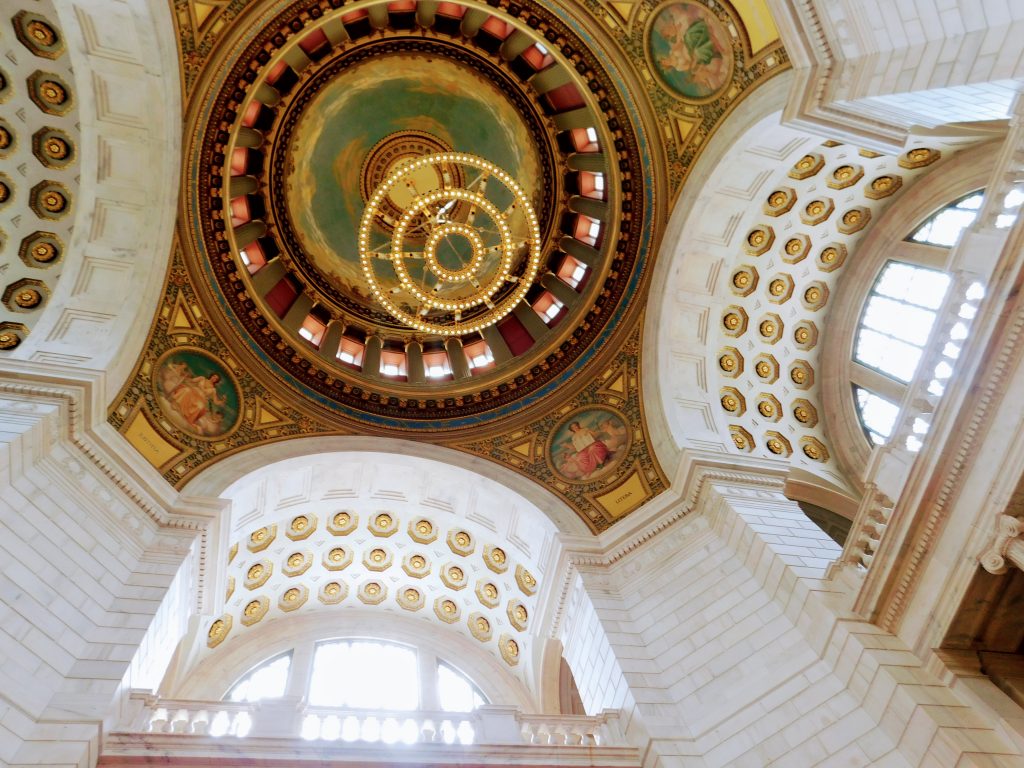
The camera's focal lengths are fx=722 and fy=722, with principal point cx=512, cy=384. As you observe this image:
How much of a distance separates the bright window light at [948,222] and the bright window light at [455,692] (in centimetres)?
1287

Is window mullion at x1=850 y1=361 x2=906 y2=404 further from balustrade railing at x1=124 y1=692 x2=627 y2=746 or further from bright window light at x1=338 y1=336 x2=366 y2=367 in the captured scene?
bright window light at x1=338 y1=336 x2=366 y2=367

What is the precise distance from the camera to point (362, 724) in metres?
9.47

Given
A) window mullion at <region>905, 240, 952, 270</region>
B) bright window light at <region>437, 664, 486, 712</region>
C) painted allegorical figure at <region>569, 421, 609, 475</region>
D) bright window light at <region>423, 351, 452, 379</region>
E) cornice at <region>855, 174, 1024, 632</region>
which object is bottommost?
cornice at <region>855, 174, 1024, 632</region>

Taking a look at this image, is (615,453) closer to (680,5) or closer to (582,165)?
(582,165)

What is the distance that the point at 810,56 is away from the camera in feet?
29.7

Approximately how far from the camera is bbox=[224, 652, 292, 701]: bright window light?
47.2 feet

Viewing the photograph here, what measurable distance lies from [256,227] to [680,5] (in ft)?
30.5

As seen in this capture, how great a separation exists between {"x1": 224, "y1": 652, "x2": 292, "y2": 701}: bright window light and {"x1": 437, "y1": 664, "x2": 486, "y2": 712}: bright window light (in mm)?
3167

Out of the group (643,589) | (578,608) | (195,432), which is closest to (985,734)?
(643,589)

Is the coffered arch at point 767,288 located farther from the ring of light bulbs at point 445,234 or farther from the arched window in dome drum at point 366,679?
the arched window in dome drum at point 366,679

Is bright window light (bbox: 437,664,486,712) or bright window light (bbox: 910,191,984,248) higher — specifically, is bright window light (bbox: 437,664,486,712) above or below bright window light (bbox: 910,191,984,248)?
below

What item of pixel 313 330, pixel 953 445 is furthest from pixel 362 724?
pixel 313 330

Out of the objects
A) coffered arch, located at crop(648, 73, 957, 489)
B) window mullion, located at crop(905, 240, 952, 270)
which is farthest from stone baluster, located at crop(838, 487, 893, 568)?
window mullion, located at crop(905, 240, 952, 270)

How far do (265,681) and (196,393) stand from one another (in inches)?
247
